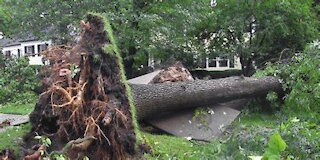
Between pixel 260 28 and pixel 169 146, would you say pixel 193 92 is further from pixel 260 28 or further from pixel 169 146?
pixel 260 28

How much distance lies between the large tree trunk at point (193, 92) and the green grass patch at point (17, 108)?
3.76m

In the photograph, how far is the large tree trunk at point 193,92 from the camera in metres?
7.56

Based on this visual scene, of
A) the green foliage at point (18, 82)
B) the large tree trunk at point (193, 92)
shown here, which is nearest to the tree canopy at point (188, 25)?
the green foliage at point (18, 82)

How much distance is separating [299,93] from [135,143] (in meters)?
3.86

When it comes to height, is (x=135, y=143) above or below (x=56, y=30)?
below

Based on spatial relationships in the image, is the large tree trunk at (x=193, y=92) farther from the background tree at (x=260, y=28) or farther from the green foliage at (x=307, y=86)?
the background tree at (x=260, y=28)

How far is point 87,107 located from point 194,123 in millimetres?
3294

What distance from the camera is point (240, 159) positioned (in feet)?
11.2

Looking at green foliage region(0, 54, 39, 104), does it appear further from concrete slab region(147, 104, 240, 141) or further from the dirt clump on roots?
the dirt clump on roots

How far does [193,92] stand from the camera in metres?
8.09

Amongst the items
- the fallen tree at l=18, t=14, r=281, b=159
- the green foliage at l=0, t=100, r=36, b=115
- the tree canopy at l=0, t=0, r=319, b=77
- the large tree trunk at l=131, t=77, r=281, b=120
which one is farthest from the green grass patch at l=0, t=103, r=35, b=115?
the fallen tree at l=18, t=14, r=281, b=159

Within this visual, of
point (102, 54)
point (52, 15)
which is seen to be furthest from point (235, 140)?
point (52, 15)

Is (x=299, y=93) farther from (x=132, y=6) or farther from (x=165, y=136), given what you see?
(x=132, y=6)

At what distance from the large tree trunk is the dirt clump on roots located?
186 centimetres
